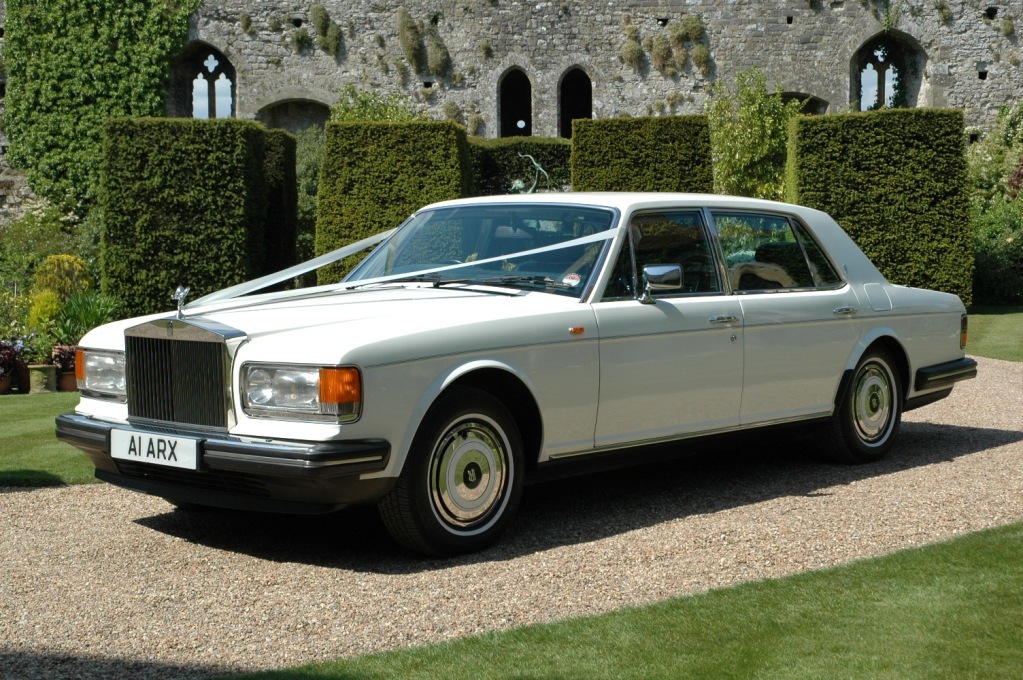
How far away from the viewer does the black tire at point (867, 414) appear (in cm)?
709

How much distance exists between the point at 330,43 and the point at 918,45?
14761 mm

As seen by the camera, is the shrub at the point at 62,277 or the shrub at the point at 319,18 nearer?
the shrub at the point at 62,277

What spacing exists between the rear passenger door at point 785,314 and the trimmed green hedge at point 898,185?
10583 mm

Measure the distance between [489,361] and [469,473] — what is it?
504mm

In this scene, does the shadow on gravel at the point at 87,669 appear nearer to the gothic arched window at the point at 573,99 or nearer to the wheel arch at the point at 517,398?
the wheel arch at the point at 517,398

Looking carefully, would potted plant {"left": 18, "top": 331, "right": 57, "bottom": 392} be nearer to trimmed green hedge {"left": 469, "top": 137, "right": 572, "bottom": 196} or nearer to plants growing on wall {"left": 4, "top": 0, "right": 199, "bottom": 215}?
trimmed green hedge {"left": 469, "top": 137, "right": 572, "bottom": 196}

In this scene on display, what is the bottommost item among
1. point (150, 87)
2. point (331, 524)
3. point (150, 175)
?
point (331, 524)

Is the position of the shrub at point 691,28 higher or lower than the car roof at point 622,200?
higher

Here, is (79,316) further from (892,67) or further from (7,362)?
(892,67)

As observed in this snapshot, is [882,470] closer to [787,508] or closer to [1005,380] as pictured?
[787,508]

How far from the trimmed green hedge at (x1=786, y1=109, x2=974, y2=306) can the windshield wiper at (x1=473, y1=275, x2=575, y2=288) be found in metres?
12.2

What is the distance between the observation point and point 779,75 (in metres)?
29.2

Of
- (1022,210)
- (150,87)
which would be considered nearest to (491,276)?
(1022,210)

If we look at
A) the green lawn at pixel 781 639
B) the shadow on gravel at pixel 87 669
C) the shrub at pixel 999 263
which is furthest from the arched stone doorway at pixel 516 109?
the shadow on gravel at pixel 87 669
